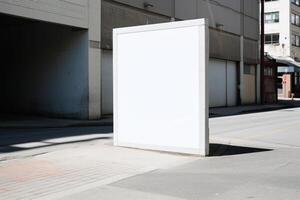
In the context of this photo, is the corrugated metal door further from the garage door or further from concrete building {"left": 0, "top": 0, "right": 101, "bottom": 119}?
concrete building {"left": 0, "top": 0, "right": 101, "bottom": 119}

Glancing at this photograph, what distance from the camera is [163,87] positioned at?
11.9m

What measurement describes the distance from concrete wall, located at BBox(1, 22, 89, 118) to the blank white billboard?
11.3 metres

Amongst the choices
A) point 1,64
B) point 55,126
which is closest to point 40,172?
point 55,126

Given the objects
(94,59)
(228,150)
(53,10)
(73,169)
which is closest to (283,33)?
(94,59)

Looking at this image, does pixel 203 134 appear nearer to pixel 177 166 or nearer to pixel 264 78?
pixel 177 166

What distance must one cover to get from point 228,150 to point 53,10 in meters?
12.0

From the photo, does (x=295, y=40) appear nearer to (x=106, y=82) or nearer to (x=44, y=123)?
(x=106, y=82)

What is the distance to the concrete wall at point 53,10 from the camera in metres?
19.9

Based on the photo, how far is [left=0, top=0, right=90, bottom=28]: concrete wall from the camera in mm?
19891

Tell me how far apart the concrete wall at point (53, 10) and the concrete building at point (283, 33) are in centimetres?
4283

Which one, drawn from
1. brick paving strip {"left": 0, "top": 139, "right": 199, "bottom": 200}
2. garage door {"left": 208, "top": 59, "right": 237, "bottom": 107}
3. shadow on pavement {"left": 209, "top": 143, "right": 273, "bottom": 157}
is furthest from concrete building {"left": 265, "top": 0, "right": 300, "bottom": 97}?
brick paving strip {"left": 0, "top": 139, "right": 199, "bottom": 200}

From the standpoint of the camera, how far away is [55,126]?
20422 millimetres

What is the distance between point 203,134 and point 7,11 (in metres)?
11.4

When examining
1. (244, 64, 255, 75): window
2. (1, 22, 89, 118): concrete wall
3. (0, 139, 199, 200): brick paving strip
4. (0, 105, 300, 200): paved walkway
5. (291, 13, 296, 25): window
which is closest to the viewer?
(0, 105, 300, 200): paved walkway
